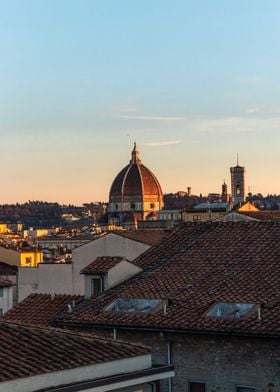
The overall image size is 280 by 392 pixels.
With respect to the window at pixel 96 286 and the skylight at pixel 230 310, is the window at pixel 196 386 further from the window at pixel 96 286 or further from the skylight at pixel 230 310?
the window at pixel 96 286

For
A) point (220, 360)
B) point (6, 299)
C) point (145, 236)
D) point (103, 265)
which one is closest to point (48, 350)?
point (220, 360)

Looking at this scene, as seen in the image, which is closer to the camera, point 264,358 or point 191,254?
point 264,358

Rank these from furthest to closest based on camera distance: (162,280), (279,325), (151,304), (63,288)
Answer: (63,288) → (162,280) → (151,304) → (279,325)

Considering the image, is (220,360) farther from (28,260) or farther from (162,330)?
(28,260)

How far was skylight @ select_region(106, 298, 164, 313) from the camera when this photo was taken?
20219mm

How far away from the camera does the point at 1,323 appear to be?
14.5 metres

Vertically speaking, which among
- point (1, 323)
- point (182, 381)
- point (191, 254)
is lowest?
point (182, 381)

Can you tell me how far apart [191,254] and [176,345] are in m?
4.08

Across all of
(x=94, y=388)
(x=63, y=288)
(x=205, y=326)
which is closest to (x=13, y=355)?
(x=94, y=388)

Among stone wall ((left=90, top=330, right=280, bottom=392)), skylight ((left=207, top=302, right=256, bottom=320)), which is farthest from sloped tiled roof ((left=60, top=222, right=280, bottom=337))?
stone wall ((left=90, top=330, right=280, bottom=392))

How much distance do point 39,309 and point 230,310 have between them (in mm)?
8457

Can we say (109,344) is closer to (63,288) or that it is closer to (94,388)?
(94,388)

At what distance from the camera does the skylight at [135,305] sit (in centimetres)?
2022

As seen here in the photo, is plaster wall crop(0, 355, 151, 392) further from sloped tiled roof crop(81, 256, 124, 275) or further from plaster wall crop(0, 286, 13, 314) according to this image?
plaster wall crop(0, 286, 13, 314)
